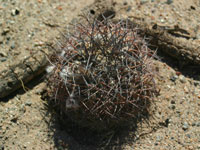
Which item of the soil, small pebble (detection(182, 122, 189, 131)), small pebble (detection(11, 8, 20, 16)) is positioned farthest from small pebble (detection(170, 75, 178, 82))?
small pebble (detection(11, 8, 20, 16))

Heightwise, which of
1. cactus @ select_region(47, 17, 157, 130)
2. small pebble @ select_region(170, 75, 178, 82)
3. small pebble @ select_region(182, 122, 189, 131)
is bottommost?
small pebble @ select_region(182, 122, 189, 131)

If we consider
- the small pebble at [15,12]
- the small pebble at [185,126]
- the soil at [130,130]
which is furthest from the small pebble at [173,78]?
the small pebble at [15,12]

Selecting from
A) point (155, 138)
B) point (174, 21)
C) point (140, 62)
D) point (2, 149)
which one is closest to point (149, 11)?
point (174, 21)

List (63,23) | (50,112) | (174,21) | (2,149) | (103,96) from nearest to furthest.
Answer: (103,96) < (2,149) < (50,112) < (174,21) < (63,23)

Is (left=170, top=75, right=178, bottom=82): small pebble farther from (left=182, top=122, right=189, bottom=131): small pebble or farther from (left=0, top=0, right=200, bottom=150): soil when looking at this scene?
(left=182, top=122, right=189, bottom=131): small pebble

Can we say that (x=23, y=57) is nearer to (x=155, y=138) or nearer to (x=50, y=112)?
(x=50, y=112)

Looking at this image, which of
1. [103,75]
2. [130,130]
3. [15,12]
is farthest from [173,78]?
[15,12]
